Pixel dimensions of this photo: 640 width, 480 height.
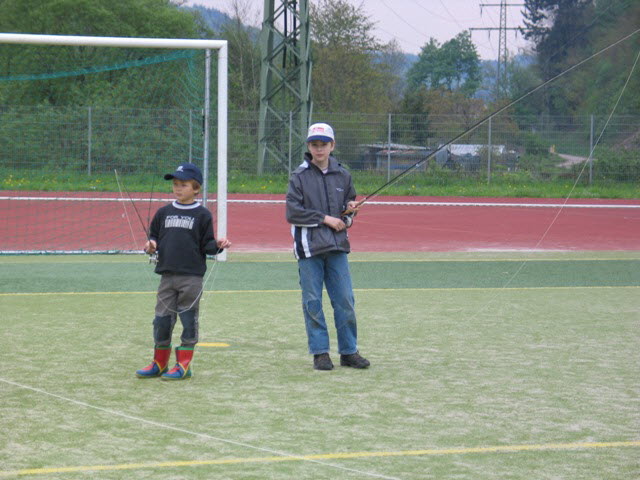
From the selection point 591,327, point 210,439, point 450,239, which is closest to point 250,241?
point 450,239

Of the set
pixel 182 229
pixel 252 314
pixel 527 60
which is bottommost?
pixel 252 314

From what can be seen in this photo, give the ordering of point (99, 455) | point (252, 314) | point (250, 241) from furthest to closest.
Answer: point (250, 241) → point (252, 314) → point (99, 455)

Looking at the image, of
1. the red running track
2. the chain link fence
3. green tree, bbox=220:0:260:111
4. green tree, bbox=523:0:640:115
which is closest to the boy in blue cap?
the red running track

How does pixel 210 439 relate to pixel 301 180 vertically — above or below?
below

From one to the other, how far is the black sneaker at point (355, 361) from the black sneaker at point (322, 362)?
6.1 inches

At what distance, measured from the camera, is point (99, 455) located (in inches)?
204

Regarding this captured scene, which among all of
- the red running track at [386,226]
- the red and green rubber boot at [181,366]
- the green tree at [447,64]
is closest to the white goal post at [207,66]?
the red running track at [386,226]

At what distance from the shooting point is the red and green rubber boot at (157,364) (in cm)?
715

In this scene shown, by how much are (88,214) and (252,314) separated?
11.0 metres

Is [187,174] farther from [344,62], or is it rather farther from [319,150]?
[344,62]

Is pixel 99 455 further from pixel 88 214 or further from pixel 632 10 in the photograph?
pixel 632 10

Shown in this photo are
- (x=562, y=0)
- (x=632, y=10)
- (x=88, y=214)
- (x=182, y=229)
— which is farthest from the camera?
(x=562, y=0)

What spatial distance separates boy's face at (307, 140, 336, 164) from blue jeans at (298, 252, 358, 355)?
68cm

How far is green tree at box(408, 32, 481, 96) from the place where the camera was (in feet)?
266
